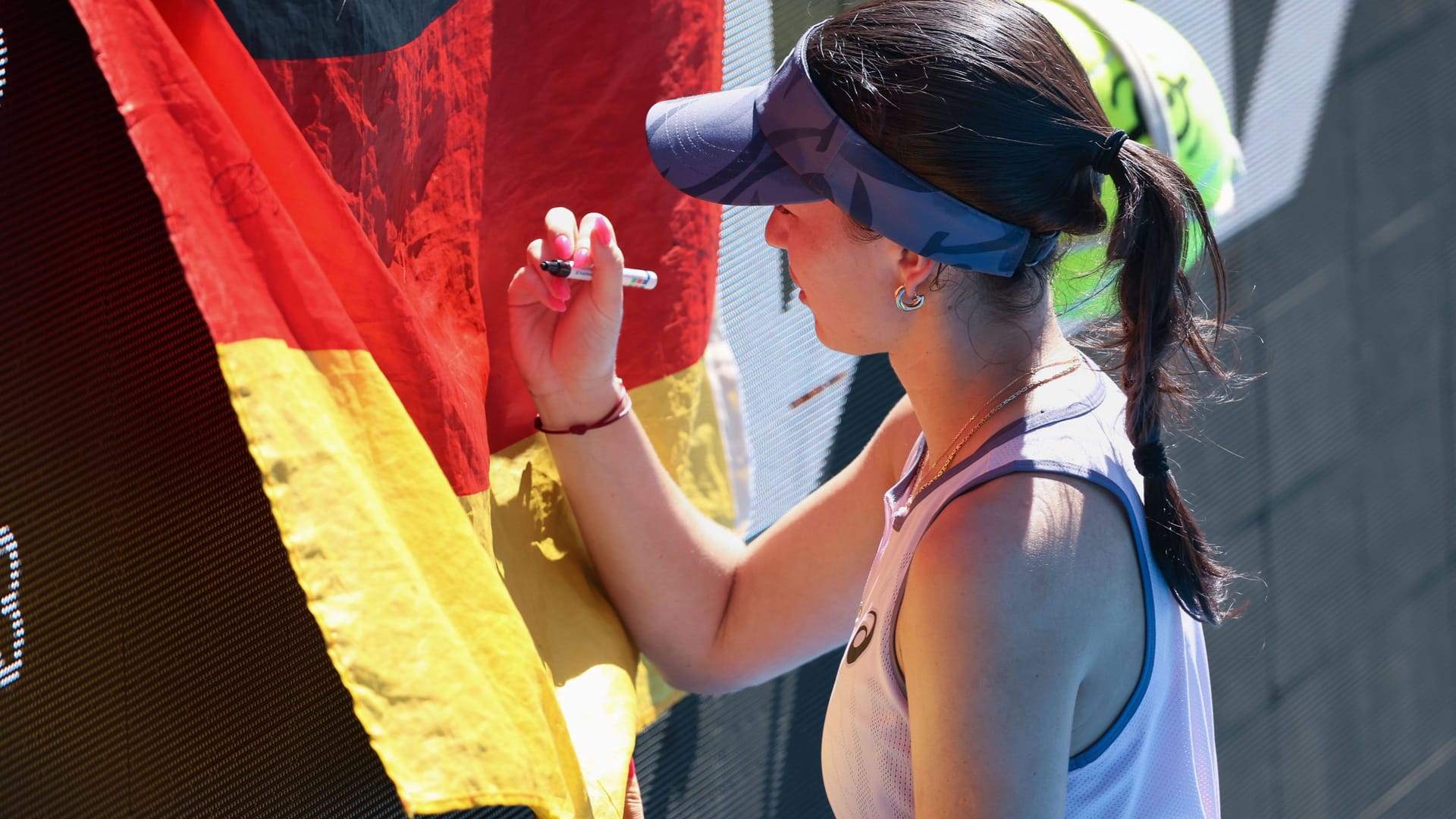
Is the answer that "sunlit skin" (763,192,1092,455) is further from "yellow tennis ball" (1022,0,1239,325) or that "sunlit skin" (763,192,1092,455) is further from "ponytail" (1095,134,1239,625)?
"yellow tennis ball" (1022,0,1239,325)

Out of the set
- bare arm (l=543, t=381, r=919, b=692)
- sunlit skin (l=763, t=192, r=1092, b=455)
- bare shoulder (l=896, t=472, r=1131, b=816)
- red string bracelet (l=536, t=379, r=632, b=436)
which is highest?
sunlit skin (l=763, t=192, r=1092, b=455)

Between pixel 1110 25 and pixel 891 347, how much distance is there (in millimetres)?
517

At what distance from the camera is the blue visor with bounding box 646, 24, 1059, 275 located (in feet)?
2.68

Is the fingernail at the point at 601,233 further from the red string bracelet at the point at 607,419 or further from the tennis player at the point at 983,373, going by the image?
the red string bracelet at the point at 607,419

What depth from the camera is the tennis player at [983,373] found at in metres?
0.78

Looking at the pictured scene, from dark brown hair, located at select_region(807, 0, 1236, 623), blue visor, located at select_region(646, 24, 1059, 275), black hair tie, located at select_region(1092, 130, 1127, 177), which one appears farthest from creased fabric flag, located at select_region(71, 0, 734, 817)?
black hair tie, located at select_region(1092, 130, 1127, 177)

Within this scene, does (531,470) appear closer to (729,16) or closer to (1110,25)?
(729,16)

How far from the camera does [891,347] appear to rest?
0.92m

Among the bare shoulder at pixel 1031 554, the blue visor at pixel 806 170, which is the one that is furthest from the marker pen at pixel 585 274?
the bare shoulder at pixel 1031 554

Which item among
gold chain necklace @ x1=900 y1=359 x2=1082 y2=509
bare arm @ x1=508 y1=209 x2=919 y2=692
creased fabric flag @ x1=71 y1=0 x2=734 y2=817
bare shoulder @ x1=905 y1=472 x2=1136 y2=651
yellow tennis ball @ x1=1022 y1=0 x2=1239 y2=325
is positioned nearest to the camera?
creased fabric flag @ x1=71 y1=0 x2=734 y2=817

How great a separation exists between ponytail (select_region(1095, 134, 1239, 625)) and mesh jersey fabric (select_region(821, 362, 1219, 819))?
1 cm

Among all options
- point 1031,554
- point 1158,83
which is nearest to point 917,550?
point 1031,554

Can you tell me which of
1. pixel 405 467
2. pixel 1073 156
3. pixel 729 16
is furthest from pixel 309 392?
pixel 729 16

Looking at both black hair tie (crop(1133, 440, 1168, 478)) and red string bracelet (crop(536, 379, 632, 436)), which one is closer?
black hair tie (crop(1133, 440, 1168, 478))
